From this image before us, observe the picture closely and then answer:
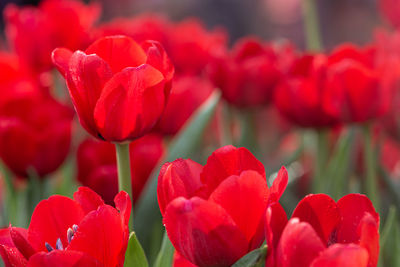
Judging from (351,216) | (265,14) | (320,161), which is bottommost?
(265,14)

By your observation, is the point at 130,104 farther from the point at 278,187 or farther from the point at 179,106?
the point at 179,106

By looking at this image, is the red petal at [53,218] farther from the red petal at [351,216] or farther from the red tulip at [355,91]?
the red tulip at [355,91]

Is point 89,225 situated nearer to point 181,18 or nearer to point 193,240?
point 193,240

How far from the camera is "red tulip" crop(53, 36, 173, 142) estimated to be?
35cm

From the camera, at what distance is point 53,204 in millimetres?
345

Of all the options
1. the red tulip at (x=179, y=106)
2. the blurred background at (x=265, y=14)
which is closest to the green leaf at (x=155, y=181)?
the red tulip at (x=179, y=106)

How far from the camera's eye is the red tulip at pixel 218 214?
0.94 feet

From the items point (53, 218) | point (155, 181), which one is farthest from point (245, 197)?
point (155, 181)

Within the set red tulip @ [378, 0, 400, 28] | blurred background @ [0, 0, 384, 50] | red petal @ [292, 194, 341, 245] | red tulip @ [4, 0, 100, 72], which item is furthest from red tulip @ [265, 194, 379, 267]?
blurred background @ [0, 0, 384, 50]

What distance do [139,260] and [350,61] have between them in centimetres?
30

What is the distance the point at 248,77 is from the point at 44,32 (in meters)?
0.26

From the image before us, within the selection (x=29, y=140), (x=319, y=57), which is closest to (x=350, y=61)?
(x=319, y=57)

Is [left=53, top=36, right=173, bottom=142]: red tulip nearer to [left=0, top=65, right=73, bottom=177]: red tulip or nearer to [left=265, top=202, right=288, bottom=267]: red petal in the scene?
[left=265, top=202, right=288, bottom=267]: red petal

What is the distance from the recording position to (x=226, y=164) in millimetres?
325
